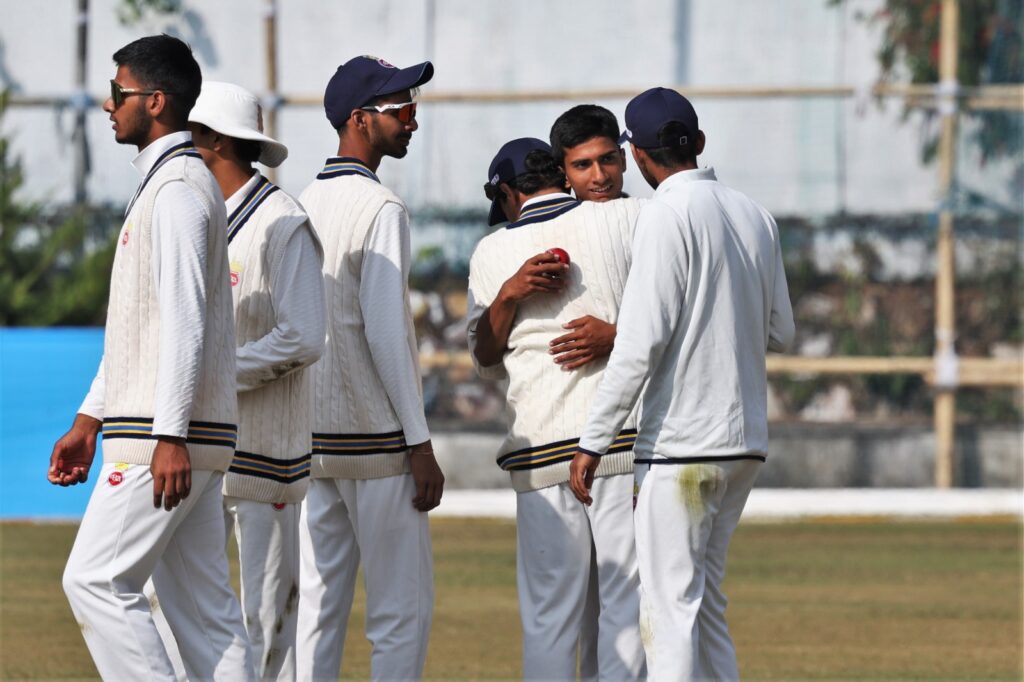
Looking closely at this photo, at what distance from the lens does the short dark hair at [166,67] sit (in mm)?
4637

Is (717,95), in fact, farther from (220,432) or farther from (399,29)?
(220,432)

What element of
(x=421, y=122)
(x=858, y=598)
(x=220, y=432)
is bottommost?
(x=858, y=598)

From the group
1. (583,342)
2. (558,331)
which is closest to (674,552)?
(583,342)

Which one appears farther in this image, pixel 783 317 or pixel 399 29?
pixel 399 29

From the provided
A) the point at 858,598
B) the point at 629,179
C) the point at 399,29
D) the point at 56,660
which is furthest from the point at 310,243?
the point at 399,29

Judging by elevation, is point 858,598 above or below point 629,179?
below

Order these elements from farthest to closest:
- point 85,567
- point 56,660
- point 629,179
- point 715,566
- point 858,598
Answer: point 629,179
point 858,598
point 56,660
point 715,566
point 85,567

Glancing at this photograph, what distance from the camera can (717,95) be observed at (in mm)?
14508

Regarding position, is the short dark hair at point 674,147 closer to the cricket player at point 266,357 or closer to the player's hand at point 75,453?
the cricket player at point 266,357

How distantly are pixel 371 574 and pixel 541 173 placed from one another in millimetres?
1431

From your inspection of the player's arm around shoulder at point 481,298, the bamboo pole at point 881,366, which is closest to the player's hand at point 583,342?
the player's arm around shoulder at point 481,298

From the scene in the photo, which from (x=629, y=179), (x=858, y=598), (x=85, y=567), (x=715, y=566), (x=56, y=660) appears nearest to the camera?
(x=85, y=567)

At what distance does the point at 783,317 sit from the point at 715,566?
79 centimetres

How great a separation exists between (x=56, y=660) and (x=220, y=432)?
9.55 feet
